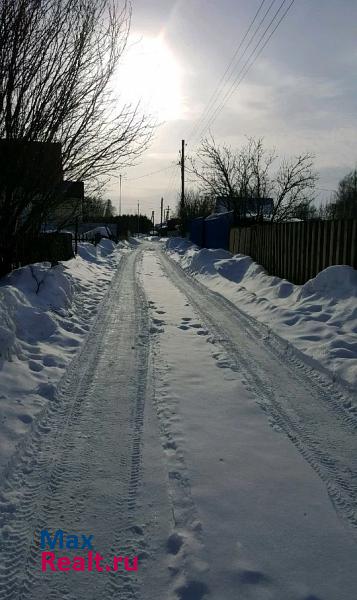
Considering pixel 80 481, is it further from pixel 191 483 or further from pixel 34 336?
pixel 34 336

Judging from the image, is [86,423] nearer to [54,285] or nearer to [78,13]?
[54,285]

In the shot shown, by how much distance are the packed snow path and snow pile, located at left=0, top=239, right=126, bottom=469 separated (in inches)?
8.2

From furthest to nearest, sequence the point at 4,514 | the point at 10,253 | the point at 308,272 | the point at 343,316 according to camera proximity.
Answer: the point at 308,272 < the point at 10,253 < the point at 343,316 < the point at 4,514

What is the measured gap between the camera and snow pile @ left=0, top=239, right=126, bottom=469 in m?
4.05

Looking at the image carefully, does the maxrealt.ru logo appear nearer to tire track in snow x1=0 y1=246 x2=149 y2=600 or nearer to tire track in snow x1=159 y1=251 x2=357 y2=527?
tire track in snow x1=0 y1=246 x2=149 y2=600

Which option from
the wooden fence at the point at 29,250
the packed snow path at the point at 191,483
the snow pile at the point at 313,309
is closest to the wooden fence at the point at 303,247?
the snow pile at the point at 313,309

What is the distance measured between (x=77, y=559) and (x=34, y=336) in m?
4.35

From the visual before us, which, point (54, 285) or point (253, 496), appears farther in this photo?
point (54, 285)

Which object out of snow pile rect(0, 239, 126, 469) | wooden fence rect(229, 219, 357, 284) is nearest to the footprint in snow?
snow pile rect(0, 239, 126, 469)

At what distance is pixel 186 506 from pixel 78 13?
8165mm

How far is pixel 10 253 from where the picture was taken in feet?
31.3

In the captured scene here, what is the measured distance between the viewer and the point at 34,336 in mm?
6336

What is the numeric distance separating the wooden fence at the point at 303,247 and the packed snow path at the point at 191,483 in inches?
159

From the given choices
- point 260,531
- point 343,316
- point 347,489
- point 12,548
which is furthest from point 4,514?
point 343,316
